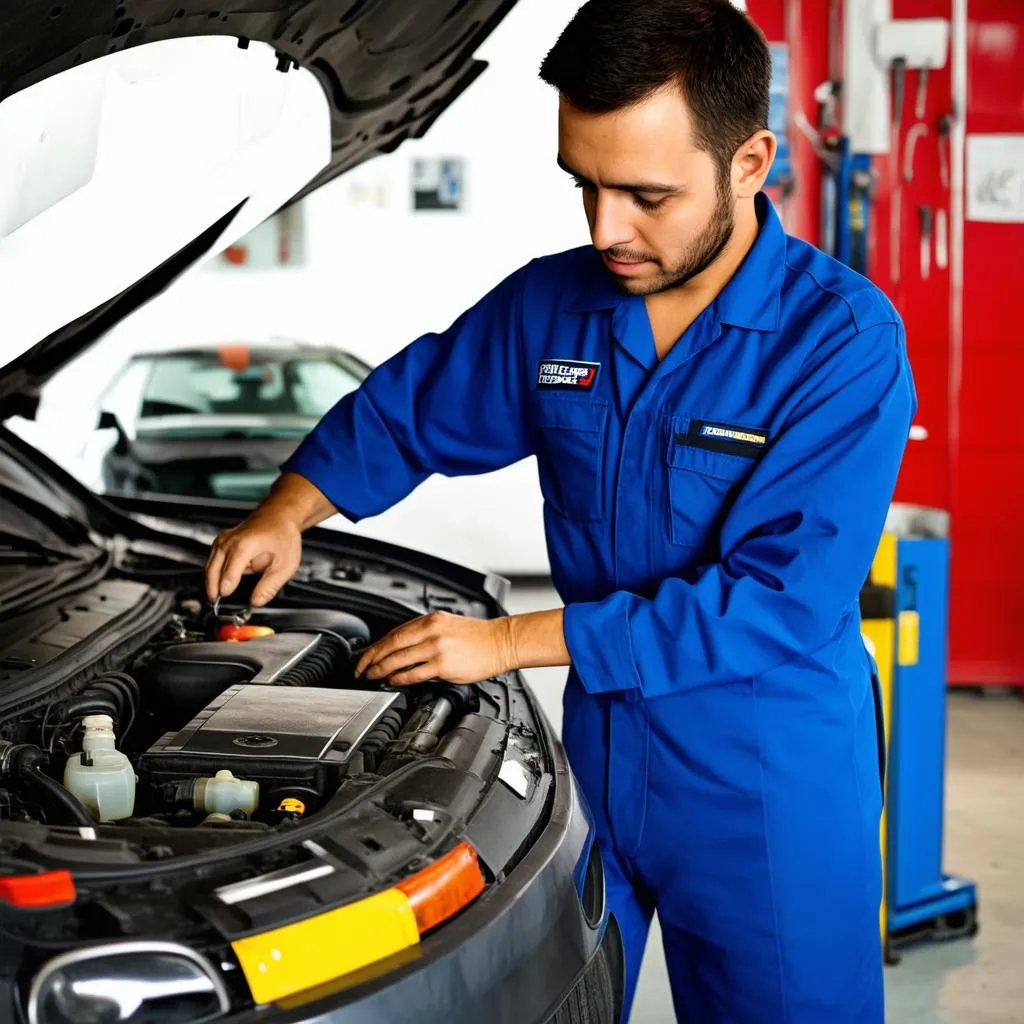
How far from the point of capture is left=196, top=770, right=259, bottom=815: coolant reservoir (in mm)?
1312

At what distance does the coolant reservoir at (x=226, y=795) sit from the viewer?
1312 millimetres

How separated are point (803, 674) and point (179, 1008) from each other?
2.66ft

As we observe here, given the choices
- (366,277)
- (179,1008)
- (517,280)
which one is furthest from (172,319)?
(179,1008)

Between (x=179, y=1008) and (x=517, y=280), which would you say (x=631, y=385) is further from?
(x=179, y=1008)

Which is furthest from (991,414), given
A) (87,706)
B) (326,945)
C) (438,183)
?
(326,945)

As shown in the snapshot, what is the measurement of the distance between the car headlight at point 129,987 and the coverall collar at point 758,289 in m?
0.90

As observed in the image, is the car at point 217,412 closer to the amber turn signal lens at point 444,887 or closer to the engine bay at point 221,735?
the engine bay at point 221,735

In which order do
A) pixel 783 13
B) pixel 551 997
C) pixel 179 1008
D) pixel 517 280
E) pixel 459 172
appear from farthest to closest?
pixel 459 172
pixel 783 13
pixel 517 280
pixel 551 997
pixel 179 1008

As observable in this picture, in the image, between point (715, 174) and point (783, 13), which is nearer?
point (715, 174)

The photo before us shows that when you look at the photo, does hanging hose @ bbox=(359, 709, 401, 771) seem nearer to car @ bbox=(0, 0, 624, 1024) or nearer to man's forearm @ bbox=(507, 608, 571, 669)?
car @ bbox=(0, 0, 624, 1024)

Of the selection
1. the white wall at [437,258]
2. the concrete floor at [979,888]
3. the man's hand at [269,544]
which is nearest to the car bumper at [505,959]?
the man's hand at [269,544]

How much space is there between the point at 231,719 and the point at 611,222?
662 mm

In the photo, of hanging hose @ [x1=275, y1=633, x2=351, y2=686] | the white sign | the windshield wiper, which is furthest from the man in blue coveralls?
the white sign

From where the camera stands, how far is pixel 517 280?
1766mm
